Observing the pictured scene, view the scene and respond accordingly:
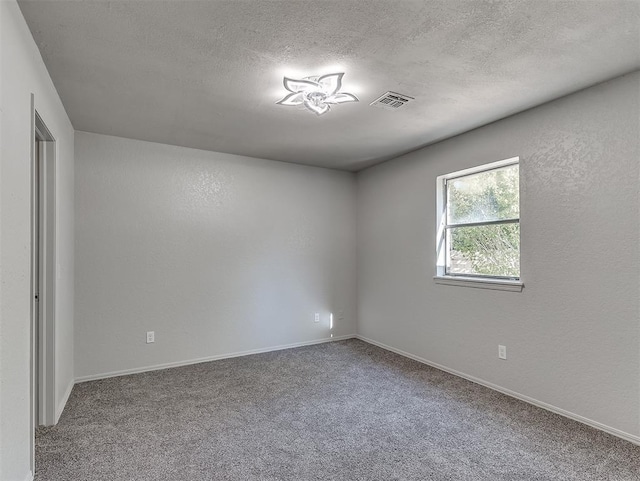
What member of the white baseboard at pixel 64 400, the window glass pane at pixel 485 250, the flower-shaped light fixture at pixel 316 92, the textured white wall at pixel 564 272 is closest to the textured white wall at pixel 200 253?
the white baseboard at pixel 64 400

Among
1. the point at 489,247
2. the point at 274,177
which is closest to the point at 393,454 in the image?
the point at 489,247

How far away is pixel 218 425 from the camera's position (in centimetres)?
257

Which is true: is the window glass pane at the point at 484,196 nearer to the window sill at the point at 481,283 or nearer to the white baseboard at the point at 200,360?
the window sill at the point at 481,283

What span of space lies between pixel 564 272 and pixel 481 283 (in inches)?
29.5

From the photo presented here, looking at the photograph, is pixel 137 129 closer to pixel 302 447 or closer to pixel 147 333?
pixel 147 333

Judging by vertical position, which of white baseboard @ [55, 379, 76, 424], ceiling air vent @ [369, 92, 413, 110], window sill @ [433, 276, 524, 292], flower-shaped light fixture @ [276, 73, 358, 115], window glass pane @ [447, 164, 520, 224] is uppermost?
ceiling air vent @ [369, 92, 413, 110]

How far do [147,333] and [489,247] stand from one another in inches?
141

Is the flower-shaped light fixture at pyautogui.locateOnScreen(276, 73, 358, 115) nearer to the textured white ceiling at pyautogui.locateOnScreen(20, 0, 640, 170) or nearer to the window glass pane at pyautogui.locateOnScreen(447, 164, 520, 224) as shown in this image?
the textured white ceiling at pyautogui.locateOnScreen(20, 0, 640, 170)

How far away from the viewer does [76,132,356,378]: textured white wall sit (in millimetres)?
3557

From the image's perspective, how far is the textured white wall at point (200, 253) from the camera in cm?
356

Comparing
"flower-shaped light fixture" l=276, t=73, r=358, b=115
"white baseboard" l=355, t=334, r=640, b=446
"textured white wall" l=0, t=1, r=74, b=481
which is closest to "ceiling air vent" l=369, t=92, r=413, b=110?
"flower-shaped light fixture" l=276, t=73, r=358, b=115

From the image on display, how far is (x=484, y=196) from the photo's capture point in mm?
3510

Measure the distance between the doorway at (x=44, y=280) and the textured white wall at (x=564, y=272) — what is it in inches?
134

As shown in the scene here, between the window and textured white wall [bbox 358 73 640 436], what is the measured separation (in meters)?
0.10
